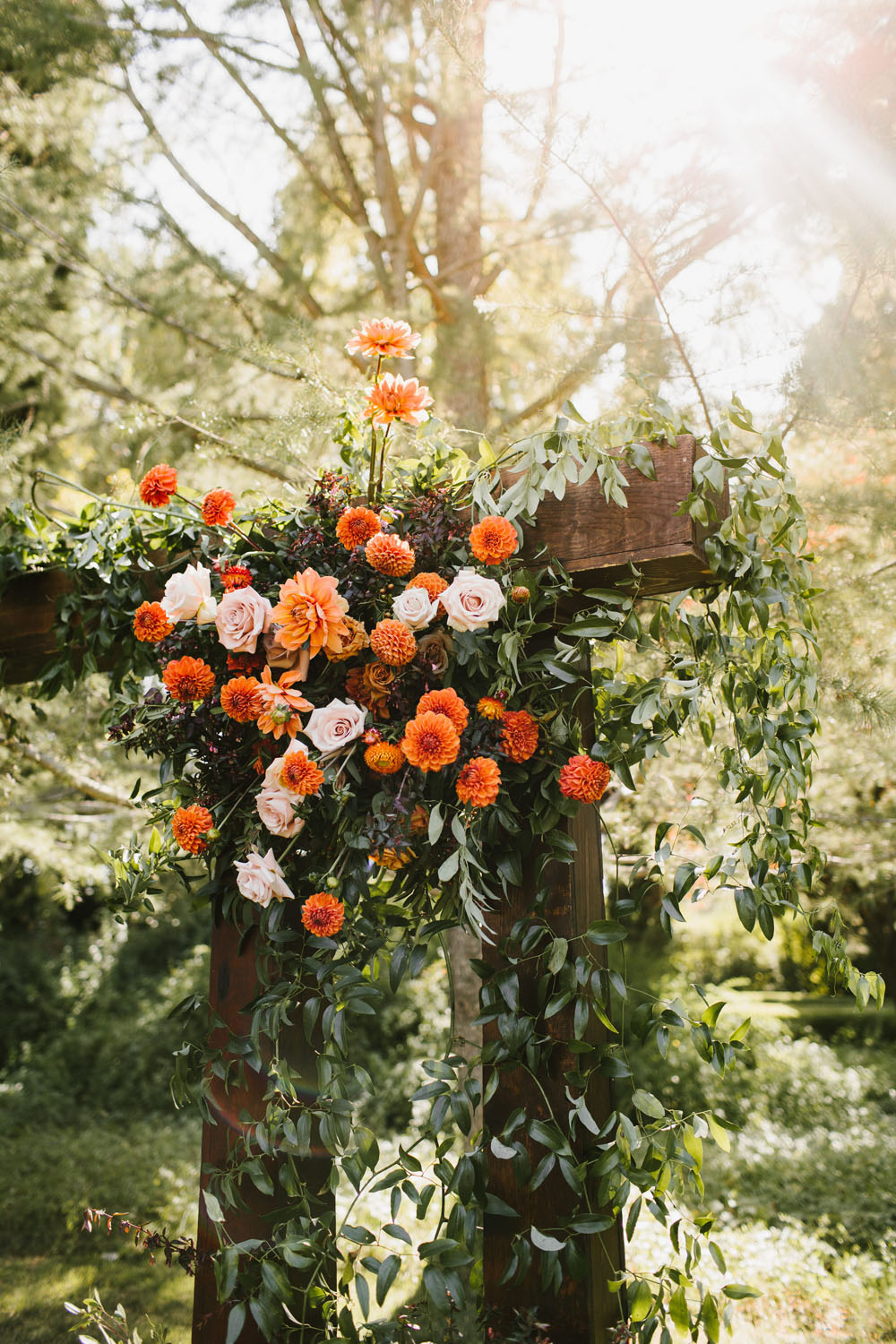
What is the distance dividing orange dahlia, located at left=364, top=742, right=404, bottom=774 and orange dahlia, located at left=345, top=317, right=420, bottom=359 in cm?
65

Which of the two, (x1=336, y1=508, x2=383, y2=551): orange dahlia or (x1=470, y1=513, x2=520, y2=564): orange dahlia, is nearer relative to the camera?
(x1=470, y1=513, x2=520, y2=564): orange dahlia

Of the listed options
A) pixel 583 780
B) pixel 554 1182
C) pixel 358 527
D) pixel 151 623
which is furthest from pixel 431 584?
pixel 554 1182

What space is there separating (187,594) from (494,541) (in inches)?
21.9

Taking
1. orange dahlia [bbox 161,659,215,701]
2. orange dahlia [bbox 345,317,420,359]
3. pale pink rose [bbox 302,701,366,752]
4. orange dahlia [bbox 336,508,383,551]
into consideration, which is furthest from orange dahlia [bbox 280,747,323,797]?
orange dahlia [bbox 345,317,420,359]

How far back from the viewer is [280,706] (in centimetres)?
143

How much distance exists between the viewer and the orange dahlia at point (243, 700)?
1464mm

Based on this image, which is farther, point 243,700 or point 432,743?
point 243,700

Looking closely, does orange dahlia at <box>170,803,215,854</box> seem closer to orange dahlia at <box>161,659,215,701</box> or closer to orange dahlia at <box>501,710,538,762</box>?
orange dahlia at <box>161,659,215,701</box>

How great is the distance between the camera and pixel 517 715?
1.39m

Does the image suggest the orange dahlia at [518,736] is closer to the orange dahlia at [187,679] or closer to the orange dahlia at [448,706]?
the orange dahlia at [448,706]

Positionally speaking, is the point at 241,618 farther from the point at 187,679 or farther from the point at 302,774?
the point at 302,774

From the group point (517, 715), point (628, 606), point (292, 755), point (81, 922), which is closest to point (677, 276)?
point (628, 606)

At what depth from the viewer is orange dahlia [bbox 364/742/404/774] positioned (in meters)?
1.38

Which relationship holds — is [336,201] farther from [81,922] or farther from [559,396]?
[81,922]
